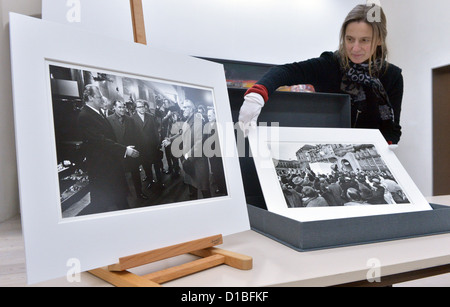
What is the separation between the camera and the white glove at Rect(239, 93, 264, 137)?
1.05 m

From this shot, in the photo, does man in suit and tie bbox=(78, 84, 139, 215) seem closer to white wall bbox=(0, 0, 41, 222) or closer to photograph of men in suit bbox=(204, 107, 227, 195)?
photograph of men in suit bbox=(204, 107, 227, 195)

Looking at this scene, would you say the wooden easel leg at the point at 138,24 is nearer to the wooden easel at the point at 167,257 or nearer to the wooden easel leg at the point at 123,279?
the wooden easel at the point at 167,257

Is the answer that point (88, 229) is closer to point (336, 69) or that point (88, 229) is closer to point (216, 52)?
point (336, 69)

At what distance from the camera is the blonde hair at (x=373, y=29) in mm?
1412

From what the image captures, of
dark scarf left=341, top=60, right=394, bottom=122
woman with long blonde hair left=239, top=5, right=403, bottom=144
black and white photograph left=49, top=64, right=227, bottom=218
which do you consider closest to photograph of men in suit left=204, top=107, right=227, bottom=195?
black and white photograph left=49, top=64, right=227, bottom=218

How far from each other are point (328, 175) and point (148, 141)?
56cm

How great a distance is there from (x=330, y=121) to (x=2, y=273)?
4.03 feet

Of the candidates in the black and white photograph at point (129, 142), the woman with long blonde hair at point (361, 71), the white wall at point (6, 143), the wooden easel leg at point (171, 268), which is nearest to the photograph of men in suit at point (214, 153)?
the black and white photograph at point (129, 142)

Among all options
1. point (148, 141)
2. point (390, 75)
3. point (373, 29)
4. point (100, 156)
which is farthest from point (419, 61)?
point (100, 156)

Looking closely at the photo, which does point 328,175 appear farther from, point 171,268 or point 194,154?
point 171,268

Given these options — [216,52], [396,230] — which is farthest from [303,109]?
[216,52]

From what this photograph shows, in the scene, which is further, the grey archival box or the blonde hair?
the blonde hair

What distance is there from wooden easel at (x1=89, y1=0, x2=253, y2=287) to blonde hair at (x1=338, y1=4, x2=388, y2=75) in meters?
1.06
